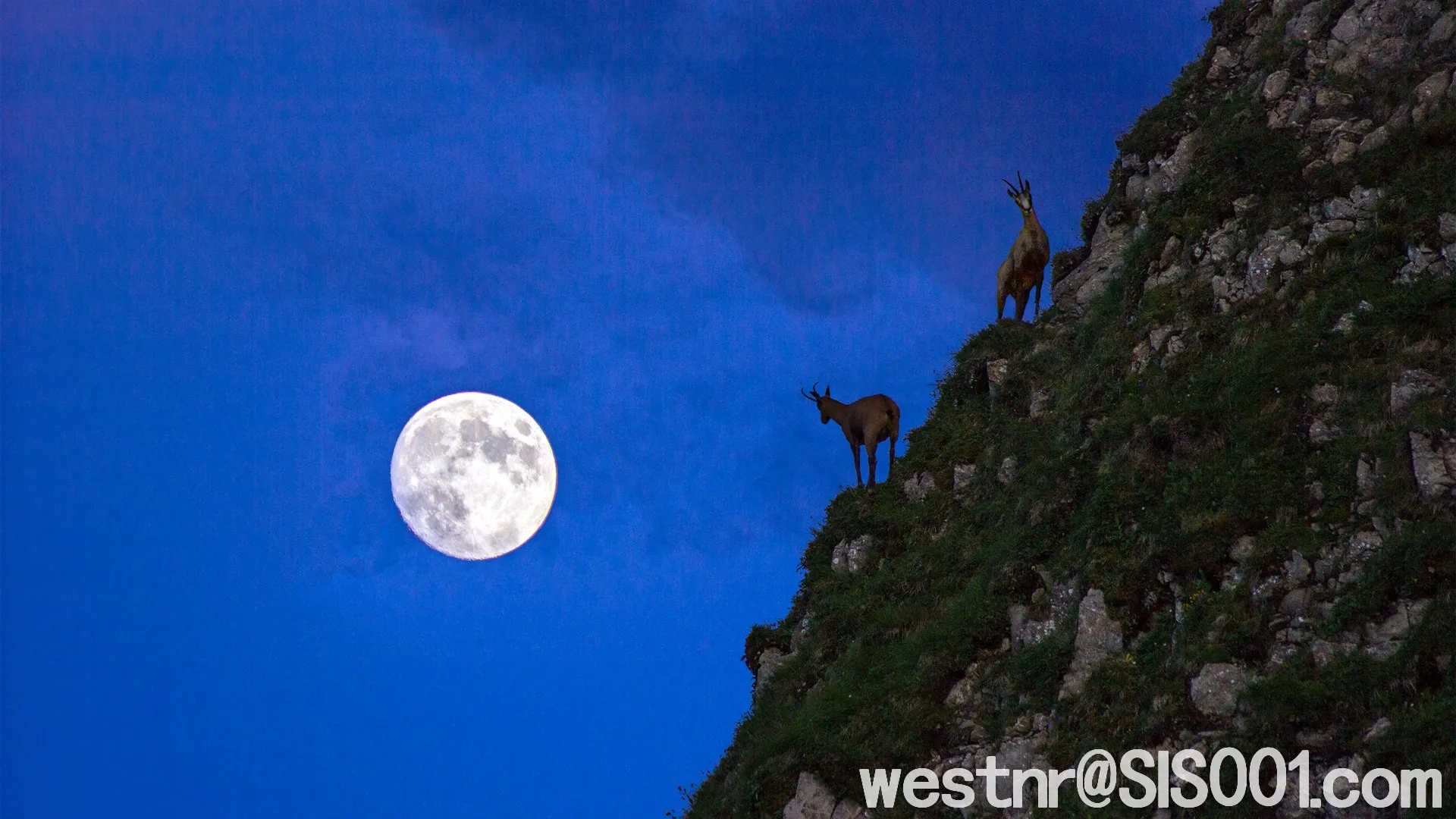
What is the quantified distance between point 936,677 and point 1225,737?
18.9 ft

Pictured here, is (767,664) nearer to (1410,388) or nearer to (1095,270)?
(1095,270)

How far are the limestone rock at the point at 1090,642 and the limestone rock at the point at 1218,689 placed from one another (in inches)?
73.0

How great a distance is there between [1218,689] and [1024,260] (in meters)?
16.7

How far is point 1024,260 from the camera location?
3034 centimetres

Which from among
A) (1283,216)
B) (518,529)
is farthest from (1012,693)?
(518,529)

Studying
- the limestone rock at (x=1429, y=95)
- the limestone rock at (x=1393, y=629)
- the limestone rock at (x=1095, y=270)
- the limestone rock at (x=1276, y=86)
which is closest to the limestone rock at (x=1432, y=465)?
the limestone rock at (x=1393, y=629)

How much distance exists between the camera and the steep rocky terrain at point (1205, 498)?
15.4 m

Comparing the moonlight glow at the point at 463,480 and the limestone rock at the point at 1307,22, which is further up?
the limestone rock at the point at 1307,22

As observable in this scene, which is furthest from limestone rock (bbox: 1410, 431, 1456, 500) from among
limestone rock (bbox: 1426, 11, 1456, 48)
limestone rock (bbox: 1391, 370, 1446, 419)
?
limestone rock (bbox: 1426, 11, 1456, 48)

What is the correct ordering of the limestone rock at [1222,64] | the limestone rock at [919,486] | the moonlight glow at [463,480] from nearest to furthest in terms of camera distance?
the limestone rock at [919,486] → the limestone rock at [1222,64] → the moonlight glow at [463,480]

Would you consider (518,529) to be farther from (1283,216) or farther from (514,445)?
(1283,216)

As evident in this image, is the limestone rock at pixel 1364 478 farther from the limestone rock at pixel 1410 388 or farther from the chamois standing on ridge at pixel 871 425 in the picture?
the chamois standing on ridge at pixel 871 425

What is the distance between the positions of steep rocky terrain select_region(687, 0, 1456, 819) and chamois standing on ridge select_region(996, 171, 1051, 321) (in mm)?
1343

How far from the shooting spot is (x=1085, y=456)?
21703mm
